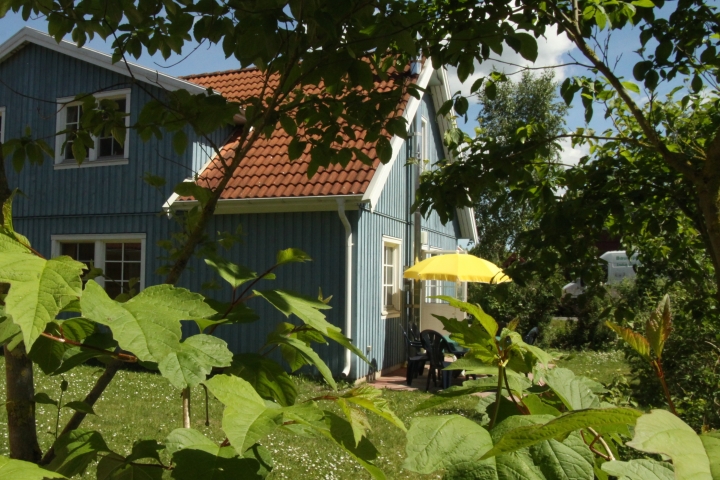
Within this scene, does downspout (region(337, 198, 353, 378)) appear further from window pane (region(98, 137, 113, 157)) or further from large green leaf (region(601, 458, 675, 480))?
large green leaf (region(601, 458, 675, 480))

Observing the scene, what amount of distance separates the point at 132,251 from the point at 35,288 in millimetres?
11849

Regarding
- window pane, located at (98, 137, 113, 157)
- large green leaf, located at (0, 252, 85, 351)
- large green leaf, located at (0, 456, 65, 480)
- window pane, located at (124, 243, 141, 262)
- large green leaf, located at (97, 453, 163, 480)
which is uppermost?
window pane, located at (98, 137, 113, 157)

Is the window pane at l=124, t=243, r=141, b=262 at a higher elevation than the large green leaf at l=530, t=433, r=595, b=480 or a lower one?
higher

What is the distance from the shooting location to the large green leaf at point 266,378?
42.4 inches

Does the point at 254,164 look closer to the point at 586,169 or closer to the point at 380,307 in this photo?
the point at 380,307

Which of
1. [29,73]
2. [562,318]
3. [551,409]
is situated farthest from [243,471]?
[562,318]

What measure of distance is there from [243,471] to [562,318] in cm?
2313

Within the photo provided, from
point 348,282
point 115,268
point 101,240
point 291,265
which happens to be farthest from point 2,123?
point 348,282

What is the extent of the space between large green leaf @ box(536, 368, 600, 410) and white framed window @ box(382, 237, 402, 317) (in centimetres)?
1102

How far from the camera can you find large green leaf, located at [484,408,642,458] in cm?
56

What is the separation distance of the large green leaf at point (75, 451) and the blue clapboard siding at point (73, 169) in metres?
10.5

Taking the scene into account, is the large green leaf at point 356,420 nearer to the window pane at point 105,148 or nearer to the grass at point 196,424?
the grass at point 196,424

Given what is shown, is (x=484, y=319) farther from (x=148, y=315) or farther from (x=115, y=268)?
(x=115, y=268)

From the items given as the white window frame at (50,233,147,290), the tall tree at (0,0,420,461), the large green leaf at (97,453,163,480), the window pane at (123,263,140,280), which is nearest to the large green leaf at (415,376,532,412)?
the large green leaf at (97,453,163,480)
